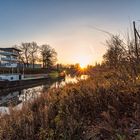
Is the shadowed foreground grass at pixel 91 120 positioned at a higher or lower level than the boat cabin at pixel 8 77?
higher

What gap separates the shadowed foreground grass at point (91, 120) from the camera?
13.2 feet

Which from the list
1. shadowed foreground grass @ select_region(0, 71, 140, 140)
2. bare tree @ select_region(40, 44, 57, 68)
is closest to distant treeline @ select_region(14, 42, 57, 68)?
bare tree @ select_region(40, 44, 57, 68)

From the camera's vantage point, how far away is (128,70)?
6.09m

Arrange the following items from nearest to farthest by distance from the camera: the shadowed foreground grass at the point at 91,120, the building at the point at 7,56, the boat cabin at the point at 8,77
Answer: the shadowed foreground grass at the point at 91,120 → the boat cabin at the point at 8,77 → the building at the point at 7,56

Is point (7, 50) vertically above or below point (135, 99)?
above

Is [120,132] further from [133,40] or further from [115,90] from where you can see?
[133,40]

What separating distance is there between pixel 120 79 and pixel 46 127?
2151 millimetres

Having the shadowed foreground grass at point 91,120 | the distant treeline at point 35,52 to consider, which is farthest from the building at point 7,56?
the shadowed foreground grass at point 91,120

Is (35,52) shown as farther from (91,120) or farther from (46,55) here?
(91,120)

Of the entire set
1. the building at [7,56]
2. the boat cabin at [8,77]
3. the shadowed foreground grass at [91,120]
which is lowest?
the boat cabin at [8,77]

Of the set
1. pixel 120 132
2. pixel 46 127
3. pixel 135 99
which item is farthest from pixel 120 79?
pixel 120 132

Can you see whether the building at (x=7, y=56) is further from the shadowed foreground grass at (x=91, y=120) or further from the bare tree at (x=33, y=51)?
the shadowed foreground grass at (x=91, y=120)

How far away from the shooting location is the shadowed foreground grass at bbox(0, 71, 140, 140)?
4.04 metres

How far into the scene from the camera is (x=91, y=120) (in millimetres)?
5027
